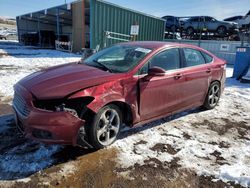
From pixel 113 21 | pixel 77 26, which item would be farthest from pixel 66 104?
pixel 77 26

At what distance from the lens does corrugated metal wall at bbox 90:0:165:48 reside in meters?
14.4

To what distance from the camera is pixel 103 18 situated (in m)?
14.8

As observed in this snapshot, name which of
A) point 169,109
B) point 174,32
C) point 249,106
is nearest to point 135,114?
point 169,109

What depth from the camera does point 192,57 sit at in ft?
15.2

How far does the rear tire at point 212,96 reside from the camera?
202 inches

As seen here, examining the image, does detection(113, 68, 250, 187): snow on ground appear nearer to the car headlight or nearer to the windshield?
the car headlight

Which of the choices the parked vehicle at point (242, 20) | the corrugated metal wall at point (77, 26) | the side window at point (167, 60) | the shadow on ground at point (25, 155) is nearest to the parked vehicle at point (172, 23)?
the parked vehicle at point (242, 20)

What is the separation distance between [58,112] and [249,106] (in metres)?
5.11

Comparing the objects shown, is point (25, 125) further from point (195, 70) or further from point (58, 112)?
point (195, 70)

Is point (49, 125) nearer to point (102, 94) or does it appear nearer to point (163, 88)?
point (102, 94)

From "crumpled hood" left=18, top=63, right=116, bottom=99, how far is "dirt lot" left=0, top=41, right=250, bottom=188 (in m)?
0.90

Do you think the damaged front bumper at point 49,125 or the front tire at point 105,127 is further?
the front tire at point 105,127

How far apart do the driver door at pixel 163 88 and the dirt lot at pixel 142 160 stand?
42cm

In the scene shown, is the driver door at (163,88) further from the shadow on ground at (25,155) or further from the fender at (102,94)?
the shadow on ground at (25,155)
